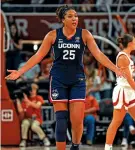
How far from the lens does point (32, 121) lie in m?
12.8

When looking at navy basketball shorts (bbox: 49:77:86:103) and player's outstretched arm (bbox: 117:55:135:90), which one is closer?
navy basketball shorts (bbox: 49:77:86:103)

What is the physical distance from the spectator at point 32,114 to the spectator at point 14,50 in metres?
2.01

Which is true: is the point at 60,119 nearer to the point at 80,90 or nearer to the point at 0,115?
the point at 80,90

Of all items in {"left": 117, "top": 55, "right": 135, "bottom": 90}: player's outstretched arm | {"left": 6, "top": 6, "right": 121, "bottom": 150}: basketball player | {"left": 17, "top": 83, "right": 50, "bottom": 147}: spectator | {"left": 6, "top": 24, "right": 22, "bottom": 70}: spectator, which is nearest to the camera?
{"left": 6, "top": 6, "right": 121, "bottom": 150}: basketball player

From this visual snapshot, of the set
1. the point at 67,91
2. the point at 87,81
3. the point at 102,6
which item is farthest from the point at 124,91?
the point at 102,6

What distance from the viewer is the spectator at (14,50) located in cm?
1494

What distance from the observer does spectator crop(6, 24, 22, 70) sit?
14.9m

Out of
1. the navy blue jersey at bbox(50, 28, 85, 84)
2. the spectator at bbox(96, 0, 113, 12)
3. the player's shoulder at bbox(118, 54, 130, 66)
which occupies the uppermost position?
the spectator at bbox(96, 0, 113, 12)

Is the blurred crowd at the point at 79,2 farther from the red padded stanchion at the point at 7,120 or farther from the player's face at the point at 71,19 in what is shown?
the player's face at the point at 71,19

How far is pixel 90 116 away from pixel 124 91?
326 cm

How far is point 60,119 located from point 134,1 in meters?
9.28

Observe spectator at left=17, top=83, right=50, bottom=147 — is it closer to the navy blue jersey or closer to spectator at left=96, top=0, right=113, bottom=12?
spectator at left=96, top=0, right=113, bottom=12

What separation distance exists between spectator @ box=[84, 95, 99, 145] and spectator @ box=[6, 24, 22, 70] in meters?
2.55

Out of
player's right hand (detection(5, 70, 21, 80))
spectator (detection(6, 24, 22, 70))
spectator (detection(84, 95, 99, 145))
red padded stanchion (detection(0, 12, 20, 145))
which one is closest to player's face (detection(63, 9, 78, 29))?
player's right hand (detection(5, 70, 21, 80))
